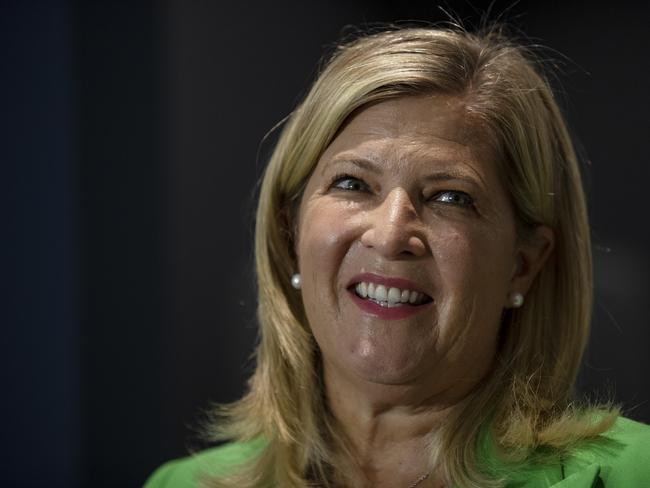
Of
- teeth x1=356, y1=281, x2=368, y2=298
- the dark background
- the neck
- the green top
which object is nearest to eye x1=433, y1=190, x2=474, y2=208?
teeth x1=356, y1=281, x2=368, y2=298

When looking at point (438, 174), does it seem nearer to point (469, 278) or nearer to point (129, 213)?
point (469, 278)

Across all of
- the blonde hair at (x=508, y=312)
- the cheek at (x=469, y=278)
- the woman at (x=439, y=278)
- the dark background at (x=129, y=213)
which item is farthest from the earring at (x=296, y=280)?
the dark background at (x=129, y=213)

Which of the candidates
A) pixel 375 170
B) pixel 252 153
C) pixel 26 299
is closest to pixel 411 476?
pixel 375 170

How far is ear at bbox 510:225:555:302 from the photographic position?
2064 mm

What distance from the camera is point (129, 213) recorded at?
3799 millimetres

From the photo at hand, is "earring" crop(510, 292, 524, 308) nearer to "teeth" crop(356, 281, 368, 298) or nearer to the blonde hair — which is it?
the blonde hair

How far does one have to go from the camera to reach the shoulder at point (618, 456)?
1.84 m

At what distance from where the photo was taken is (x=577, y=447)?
192 centimetres

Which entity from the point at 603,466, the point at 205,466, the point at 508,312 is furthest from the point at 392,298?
the point at 205,466

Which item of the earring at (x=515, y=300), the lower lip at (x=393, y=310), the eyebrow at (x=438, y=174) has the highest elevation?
the eyebrow at (x=438, y=174)

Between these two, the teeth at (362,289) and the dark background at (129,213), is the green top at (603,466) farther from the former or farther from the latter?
the dark background at (129,213)

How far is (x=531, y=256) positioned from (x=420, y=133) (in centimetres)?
38

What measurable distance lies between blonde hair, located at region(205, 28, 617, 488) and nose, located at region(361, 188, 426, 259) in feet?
0.73

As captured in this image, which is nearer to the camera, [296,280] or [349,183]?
[349,183]
